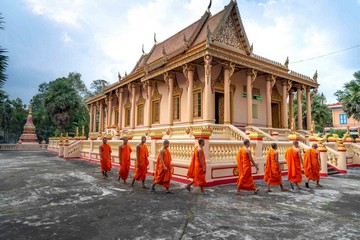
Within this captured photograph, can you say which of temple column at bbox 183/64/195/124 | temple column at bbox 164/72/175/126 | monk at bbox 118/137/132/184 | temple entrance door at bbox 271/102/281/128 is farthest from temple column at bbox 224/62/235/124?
temple entrance door at bbox 271/102/281/128

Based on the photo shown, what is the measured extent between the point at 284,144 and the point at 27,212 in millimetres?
8528

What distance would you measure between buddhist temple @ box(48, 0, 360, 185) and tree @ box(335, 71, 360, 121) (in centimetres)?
406

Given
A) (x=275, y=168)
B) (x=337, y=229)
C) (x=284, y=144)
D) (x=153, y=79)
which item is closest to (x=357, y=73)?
(x=284, y=144)

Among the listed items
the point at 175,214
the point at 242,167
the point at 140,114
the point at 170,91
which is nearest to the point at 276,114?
the point at 170,91

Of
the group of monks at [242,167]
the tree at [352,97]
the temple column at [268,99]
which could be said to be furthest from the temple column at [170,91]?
the tree at [352,97]

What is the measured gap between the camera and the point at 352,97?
19.0 metres

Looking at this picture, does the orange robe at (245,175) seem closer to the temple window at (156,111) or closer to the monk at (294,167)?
the monk at (294,167)

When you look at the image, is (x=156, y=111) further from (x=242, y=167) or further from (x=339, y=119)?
(x=339, y=119)

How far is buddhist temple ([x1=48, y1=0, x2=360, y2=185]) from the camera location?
8242 mm

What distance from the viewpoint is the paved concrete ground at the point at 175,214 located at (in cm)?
327

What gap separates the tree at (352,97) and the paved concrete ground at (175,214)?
52.8 ft

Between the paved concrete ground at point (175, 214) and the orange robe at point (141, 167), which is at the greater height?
the orange robe at point (141, 167)

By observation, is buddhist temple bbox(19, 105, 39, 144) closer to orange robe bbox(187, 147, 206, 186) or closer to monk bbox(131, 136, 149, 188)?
monk bbox(131, 136, 149, 188)

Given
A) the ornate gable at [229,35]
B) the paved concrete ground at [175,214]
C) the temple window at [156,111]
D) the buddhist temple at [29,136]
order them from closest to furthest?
1. the paved concrete ground at [175,214]
2. the ornate gable at [229,35]
3. the temple window at [156,111]
4. the buddhist temple at [29,136]
